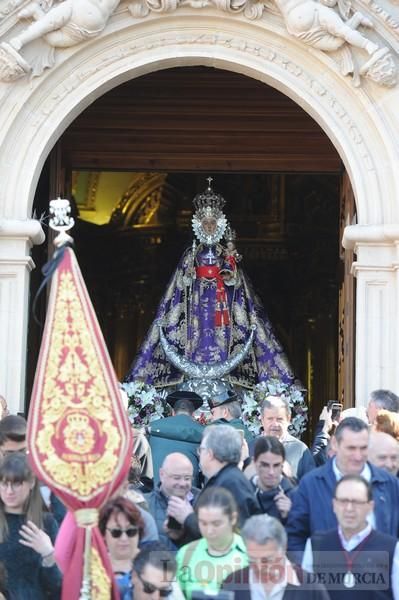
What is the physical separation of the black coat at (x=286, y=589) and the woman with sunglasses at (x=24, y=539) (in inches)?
35.5

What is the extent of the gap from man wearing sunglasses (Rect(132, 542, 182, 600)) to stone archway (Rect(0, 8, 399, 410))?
4.92 metres

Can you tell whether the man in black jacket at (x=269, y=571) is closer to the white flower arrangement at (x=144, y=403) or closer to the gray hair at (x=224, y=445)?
the gray hair at (x=224, y=445)

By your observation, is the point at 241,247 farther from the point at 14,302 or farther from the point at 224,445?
the point at 224,445

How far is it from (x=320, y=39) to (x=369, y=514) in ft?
17.2

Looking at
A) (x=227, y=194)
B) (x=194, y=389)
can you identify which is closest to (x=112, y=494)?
(x=194, y=389)

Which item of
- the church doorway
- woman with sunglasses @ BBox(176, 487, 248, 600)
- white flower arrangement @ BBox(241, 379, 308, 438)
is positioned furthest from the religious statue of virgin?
woman with sunglasses @ BBox(176, 487, 248, 600)

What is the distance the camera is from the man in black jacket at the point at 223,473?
27.7 ft

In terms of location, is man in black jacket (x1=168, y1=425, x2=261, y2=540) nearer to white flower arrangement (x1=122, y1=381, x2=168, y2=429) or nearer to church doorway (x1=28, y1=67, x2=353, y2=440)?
white flower arrangement (x1=122, y1=381, x2=168, y2=429)

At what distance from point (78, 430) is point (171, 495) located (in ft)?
3.68

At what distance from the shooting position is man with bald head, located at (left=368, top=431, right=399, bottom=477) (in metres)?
8.90

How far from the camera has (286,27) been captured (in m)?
12.6

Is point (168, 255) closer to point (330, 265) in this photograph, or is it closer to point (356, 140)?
point (330, 265)

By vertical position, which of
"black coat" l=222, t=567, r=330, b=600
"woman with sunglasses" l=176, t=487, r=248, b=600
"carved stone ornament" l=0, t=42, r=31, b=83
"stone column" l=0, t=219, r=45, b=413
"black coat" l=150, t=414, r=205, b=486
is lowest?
"black coat" l=222, t=567, r=330, b=600

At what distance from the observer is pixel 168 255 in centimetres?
2038
